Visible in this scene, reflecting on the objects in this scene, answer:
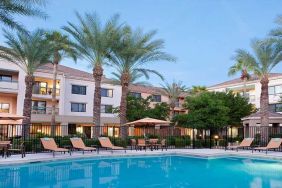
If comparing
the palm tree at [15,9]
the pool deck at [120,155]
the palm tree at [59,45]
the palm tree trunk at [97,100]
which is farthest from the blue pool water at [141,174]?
the palm tree at [59,45]

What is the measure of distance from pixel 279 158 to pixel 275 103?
30.5 meters

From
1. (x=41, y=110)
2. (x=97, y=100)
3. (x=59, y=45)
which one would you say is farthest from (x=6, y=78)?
(x=97, y=100)

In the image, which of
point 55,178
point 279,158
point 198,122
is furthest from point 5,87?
point 279,158

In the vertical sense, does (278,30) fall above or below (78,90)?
above

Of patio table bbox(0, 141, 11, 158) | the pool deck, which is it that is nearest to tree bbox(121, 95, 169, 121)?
the pool deck

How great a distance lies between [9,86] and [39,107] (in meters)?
4.61

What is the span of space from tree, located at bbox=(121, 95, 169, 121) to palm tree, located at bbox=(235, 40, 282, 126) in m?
11.8

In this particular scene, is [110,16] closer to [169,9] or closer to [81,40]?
[81,40]

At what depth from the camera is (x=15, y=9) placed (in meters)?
15.9

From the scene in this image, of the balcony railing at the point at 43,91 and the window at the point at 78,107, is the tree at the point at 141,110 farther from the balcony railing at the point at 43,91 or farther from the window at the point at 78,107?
the balcony railing at the point at 43,91

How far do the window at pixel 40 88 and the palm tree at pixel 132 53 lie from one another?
15.3 m

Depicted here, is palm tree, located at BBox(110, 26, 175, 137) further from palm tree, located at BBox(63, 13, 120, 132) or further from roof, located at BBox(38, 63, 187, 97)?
roof, located at BBox(38, 63, 187, 97)

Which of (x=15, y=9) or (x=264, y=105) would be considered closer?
(x=15, y=9)

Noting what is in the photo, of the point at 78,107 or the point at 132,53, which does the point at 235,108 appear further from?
the point at 78,107
